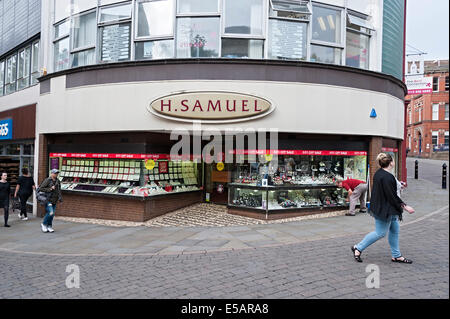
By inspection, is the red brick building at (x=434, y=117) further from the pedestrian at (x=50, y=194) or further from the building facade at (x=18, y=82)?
the pedestrian at (x=50, y=194)

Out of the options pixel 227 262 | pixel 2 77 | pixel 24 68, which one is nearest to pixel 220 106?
pixel 227 262

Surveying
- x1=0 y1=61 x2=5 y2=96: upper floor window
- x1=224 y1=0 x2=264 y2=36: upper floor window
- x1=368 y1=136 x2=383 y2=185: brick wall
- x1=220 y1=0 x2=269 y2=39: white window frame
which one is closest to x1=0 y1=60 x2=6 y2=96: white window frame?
x1=0 y1=61 x2=5 y2=96: upper floor window

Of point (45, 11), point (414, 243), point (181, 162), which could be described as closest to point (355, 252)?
point (414, 243)

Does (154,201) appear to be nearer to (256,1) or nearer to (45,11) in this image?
(256,1)

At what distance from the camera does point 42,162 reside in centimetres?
1215

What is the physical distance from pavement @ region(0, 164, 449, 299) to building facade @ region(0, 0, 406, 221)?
68.3 inches

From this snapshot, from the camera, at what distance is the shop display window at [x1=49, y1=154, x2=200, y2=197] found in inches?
405

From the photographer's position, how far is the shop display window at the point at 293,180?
9.62 m

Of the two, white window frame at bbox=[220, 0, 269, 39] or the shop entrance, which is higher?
white window frame at bbox=[220, 0, 269, 39]

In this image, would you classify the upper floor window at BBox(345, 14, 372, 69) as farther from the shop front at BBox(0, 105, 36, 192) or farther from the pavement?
the shop front at BBox(0, 105, 36, 192)

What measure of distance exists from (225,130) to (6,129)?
11.5 metres

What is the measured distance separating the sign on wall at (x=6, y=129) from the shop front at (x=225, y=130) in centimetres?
435

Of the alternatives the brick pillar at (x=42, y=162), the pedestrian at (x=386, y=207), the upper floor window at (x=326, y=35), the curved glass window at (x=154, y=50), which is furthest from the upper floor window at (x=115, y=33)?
the pedestrian at (x=386, y=207)

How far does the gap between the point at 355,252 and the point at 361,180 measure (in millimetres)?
5662
